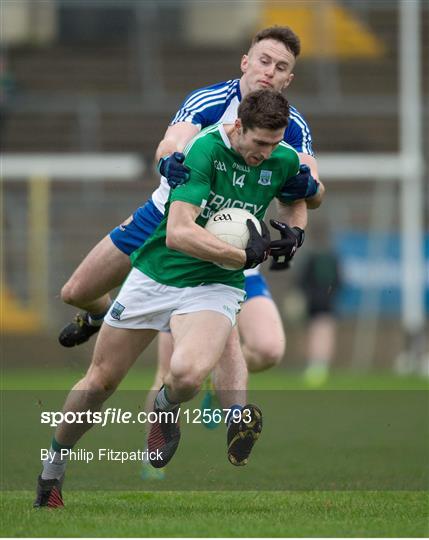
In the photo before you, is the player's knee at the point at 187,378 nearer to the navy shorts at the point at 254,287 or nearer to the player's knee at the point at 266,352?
the player's knee at the point at 266,352

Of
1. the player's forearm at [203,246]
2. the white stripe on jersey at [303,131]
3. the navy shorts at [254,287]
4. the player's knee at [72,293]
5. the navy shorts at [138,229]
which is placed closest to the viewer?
the player's forearm at [203,246]

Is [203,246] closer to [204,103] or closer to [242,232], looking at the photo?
[242,232]

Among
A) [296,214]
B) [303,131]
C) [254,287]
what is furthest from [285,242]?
[254,287]

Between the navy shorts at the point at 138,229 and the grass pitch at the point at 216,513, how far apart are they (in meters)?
1.55

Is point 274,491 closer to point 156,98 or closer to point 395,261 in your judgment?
point 395,261

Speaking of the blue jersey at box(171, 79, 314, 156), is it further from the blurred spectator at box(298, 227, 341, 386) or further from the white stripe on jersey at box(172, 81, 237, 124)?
the blurred spectator at box(298, 227, 341, 386)

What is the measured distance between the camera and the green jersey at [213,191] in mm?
7012

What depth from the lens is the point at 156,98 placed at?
2508cm

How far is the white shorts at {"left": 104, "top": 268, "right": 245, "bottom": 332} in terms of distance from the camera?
7.22m

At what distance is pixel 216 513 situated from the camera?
6.98 meters

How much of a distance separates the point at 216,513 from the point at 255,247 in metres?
1.46

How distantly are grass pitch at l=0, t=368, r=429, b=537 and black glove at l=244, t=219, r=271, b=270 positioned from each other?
A: 1365 mm

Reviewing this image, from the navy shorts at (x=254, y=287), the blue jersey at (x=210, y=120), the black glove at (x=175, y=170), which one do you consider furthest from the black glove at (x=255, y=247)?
the navy shorts at (x=254, y=287)

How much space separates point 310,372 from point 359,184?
525 centimetres
